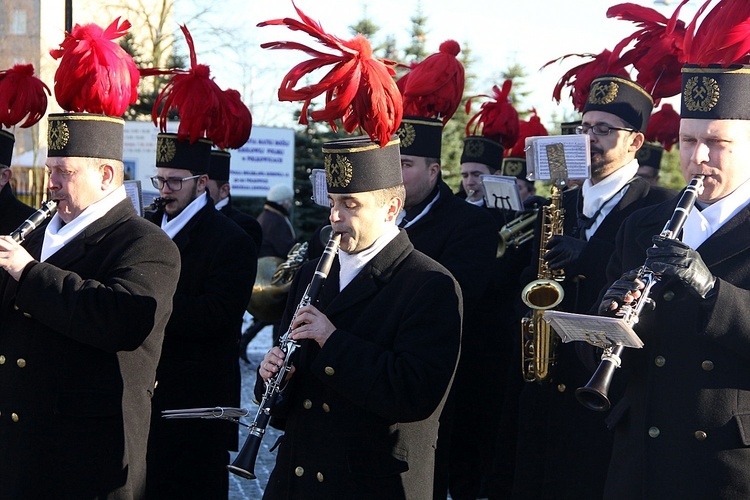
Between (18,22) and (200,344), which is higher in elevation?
(18,22)

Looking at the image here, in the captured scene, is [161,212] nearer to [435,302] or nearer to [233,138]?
[233,138]

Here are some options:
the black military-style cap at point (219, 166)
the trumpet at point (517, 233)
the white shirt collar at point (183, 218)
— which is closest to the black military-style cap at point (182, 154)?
the white shirt collar at point (183, 218)

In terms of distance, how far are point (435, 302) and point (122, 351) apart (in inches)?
58.6

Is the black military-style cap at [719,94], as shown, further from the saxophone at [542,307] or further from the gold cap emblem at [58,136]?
the gold cap emblem at [58,136]

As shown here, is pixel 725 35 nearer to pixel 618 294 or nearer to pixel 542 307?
pixel 618 294

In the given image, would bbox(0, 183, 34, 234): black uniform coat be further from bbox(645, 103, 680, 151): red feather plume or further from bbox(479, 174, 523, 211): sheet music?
bbox(645, 103, 680, 151): red feather plume

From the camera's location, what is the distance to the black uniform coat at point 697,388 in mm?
3326

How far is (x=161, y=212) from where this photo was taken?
654 centimetres

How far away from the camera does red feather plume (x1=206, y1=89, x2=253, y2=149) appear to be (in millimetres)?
7113

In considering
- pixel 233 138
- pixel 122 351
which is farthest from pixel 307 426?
pixel 233 138

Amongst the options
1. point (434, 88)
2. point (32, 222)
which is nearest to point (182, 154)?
point (434, 88)

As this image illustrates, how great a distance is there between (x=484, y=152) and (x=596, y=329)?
17.6 feet

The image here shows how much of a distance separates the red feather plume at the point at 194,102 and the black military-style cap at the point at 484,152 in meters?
2.34

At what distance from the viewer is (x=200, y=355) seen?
233 inches
